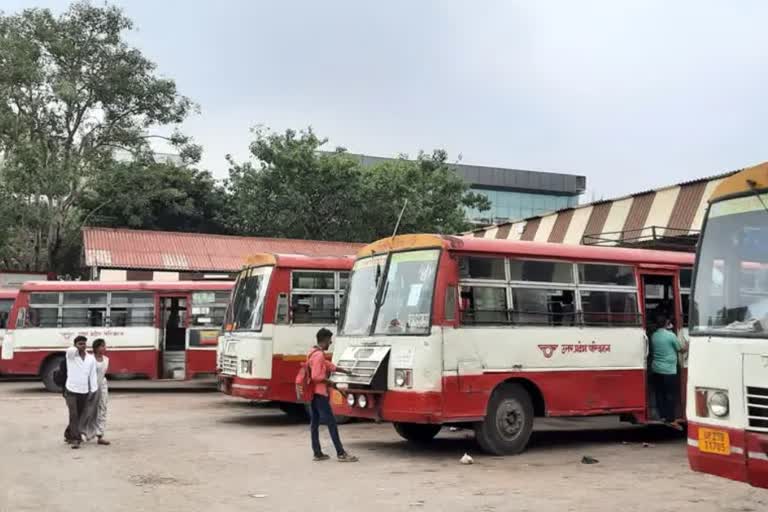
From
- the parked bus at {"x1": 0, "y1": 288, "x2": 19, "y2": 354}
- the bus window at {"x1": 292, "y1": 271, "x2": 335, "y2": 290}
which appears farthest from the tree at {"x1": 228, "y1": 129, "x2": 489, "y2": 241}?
the bus window at {"x1": 292, "y1": 271, "x2": 335, "y2": 290}

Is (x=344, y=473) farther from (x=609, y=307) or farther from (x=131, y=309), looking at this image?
(x=131, y=309)

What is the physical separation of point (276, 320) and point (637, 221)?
10.2 meters

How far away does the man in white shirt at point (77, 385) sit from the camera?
11602mm

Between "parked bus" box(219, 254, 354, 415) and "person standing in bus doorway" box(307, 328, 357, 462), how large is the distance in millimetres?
3567

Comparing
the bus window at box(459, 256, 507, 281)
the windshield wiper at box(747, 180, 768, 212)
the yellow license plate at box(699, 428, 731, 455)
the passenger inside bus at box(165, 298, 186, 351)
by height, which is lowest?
the yellow license plate at box(699, 428, 731, 455)

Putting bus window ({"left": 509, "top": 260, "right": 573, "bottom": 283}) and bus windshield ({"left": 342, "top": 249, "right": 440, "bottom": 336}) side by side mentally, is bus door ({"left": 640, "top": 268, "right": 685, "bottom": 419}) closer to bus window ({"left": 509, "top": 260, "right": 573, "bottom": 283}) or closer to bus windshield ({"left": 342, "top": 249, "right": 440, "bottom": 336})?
bus window ({"left": 509, "top": 260, "right": 573, "bottom": 283})

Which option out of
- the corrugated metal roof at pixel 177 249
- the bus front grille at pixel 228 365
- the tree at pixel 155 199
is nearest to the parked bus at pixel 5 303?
the corrugated metal roof at pixel 177 249

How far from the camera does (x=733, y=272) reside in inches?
239

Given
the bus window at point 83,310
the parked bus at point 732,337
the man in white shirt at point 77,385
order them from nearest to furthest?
the parked bus at point 732,337 < the man in white shirt at point 77,385 < the bus window at point 83,310

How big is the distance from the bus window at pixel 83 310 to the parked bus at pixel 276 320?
6.84 metres

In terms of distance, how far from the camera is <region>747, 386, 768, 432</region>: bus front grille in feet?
18.1

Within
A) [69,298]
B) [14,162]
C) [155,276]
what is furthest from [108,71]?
[69,298]

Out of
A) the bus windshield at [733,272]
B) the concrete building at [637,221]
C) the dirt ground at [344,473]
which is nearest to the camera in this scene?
the bus windshield at [733,272]

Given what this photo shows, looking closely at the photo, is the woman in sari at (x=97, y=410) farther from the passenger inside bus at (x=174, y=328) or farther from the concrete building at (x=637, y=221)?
the concrete building at (x=637, y=221)
